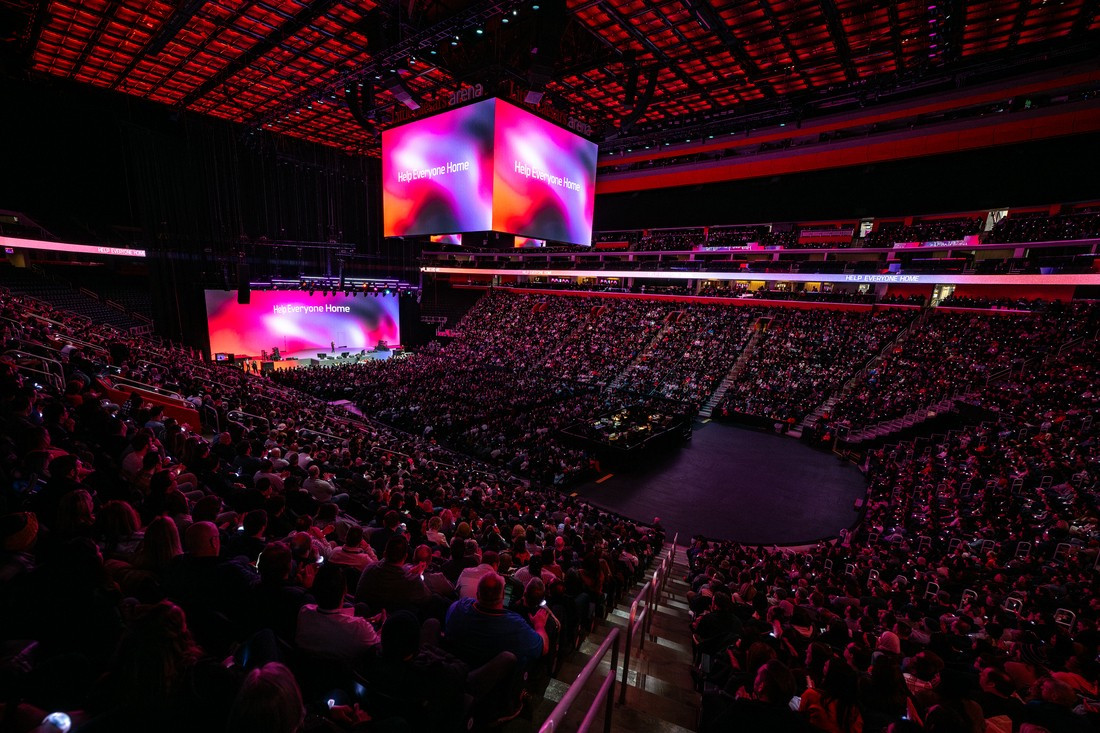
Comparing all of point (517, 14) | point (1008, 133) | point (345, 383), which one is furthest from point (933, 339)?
point (345, 383)

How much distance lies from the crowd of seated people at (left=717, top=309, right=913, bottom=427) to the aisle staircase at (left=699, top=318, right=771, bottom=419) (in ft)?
1.01

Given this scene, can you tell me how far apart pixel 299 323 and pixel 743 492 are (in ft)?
88.3

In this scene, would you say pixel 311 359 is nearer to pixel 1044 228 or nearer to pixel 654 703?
pixel 654 703

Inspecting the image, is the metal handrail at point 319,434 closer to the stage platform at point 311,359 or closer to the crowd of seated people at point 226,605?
the crowd of seated people at point 226,605

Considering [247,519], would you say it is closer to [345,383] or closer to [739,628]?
[739,628]

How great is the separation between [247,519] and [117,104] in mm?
27848

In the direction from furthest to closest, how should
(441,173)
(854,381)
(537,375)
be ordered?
(537,375) → (854,381) → (441,173)

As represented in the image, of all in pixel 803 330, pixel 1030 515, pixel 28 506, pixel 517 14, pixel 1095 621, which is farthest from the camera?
pixel 803 330

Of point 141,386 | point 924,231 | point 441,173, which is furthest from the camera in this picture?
point 924,231

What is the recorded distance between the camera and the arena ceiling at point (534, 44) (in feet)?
39.9

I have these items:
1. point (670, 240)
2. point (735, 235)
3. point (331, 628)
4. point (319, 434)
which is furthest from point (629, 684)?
point (670, 240)

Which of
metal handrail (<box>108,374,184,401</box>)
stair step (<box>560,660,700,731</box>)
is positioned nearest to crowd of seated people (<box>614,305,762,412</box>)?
stair step (<box>560,660,700,731</box>)

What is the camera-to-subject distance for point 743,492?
45.7 feet

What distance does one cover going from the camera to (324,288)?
26484 millimetres
